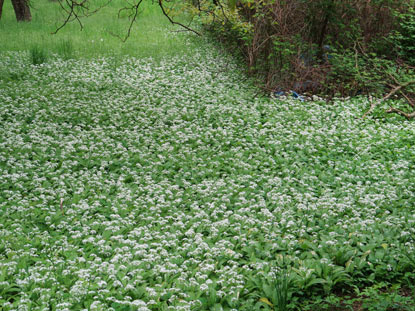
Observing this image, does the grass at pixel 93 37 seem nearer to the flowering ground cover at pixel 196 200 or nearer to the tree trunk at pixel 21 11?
the tree trunk at pixel 21 11

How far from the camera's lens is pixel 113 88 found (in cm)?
1027

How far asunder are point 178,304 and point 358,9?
33.6ft

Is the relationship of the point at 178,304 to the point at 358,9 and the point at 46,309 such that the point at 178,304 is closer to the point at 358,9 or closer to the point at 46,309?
the point at 46,309

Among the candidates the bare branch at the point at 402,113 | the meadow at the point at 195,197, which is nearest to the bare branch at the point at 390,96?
the bare branch at the point at 402,113

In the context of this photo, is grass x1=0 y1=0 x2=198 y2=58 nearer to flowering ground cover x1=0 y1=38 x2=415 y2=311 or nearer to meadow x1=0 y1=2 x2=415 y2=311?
meadow x1=0 y1=2 x2=415 y2=311

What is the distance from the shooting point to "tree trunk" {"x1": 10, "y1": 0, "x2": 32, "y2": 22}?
645 inches

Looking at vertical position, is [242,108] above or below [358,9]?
below

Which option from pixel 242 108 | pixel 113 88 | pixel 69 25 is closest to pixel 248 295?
pixel 242 108

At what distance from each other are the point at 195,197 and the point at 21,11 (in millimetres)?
13848

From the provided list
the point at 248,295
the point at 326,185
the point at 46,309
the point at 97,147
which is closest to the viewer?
the point at 46,309

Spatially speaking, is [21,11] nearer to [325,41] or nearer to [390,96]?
A: [325,41]

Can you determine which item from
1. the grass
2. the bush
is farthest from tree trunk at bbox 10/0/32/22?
the bush

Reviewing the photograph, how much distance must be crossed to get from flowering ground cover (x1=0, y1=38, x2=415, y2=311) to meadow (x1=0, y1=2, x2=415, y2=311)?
0.08ft

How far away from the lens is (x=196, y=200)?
602 centimetres
